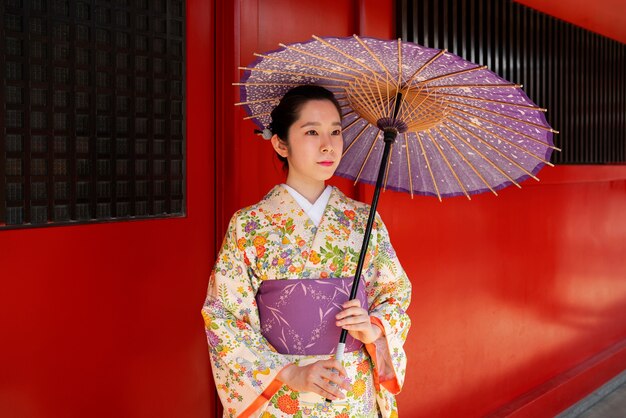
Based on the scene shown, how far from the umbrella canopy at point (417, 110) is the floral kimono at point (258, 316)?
0.32 m

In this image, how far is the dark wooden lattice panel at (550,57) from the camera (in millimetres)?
3480

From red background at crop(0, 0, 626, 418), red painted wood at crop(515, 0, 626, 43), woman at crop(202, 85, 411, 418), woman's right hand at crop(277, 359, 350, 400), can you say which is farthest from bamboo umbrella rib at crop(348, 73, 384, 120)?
red painted wood at crop(515, 0, 626, 43)

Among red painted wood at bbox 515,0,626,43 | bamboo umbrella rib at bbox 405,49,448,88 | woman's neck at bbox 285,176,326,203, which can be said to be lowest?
woman's neck at bbox 285,176,326,203

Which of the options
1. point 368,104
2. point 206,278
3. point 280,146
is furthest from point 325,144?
point 206,278

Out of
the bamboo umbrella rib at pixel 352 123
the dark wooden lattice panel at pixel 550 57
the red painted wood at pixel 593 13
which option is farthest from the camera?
the red painted wood at pixel 593 13

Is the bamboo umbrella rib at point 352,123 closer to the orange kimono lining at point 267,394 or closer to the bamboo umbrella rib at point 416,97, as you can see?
the bamboo umbrella rib at point 416,97

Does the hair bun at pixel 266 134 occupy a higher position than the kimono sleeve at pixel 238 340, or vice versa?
the hair bun at pixel 266 134

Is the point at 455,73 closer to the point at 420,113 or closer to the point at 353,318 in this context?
the point at 420,113

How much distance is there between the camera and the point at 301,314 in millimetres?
1879

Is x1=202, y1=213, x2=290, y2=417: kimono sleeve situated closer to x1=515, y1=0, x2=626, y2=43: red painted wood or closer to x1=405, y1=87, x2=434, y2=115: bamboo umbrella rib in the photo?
x1=405, y1=87, x2=434, y2=115: bamboo umbrella rib

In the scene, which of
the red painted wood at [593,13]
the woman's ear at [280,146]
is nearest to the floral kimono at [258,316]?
the woman's ear at [280,146]

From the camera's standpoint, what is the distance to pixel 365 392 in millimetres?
1986

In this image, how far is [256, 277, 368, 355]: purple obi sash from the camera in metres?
1.88

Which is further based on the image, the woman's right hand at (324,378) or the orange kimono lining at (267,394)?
the orange kimono lining at (267,394)
